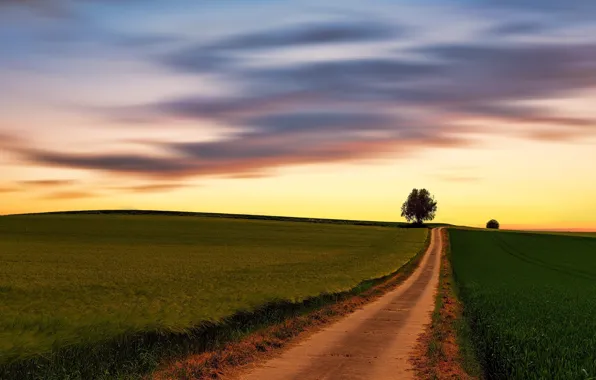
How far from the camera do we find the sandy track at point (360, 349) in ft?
51.4

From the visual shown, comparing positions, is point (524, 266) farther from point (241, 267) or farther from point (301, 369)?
point (301, 369)

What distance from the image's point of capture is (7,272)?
37781mm

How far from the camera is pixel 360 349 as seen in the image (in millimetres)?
18922

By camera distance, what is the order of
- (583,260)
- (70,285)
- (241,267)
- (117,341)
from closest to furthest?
1. (117,341)
2. (70,285)
3. (241,267)
4. (583,260)

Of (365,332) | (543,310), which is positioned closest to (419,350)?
(365,332)

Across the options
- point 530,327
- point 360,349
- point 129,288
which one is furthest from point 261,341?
point 129,288

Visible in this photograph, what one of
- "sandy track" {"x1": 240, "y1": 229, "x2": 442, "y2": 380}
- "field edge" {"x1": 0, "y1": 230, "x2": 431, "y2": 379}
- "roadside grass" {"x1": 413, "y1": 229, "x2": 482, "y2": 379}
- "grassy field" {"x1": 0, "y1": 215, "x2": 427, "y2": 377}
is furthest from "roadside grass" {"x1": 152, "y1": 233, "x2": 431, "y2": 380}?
"roadside grass" {"x1": 413, "y1": 229, "x2": 482, "y2": 379}

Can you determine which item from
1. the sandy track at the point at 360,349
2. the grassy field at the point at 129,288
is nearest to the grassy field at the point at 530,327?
the sandy track at the point at 360,349

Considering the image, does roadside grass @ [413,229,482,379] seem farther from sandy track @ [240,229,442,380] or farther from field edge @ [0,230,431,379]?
field edge @ [0,230,431,379]

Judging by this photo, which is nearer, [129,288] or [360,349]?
[360,349]

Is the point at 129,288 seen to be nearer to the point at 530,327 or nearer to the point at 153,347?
the point at 153,347

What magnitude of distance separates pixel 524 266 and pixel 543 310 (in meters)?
45.4

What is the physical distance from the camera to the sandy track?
51.4ft

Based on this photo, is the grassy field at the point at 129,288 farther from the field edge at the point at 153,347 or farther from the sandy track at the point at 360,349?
the sandy track at the point at 360,349
